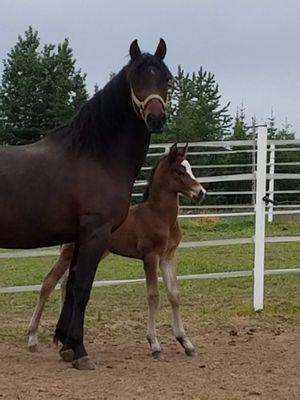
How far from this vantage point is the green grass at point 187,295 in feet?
22.1

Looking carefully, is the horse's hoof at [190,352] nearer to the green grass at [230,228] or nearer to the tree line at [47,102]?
the green grass at [230,228]

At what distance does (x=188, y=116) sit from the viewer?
32.5 m

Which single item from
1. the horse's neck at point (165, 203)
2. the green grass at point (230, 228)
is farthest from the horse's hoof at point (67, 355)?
the green grass at point (230, 228)

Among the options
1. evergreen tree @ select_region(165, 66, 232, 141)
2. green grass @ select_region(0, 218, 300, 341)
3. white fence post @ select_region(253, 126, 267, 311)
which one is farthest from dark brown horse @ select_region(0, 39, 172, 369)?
evergreen tree @ select_region(165, 66, 232, 141)

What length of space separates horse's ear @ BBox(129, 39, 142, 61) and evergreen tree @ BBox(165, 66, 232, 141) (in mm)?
20011

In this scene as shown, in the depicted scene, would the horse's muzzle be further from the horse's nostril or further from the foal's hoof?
the foal's hoof

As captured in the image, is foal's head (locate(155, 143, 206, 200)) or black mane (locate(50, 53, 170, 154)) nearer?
black mane (locate(50, 53, 170, 154))

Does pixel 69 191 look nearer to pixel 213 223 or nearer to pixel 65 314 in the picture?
pixel 65 314

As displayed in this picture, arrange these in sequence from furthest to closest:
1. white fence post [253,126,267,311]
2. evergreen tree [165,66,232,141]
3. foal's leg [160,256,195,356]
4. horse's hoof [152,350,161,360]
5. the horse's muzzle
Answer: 1. evergreen tree [165,66,232,141]
2. white fence post [253,126,267,311]
3. foal's leg [160,256,195,356]
4. horse's hoof [152,350,161,360]
5. the horse's muzzle

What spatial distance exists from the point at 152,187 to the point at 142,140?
2.50ft

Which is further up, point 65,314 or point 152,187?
point 152,187

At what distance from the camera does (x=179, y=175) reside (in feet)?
19.1

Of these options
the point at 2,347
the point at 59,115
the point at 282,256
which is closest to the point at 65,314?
the point at 2,347

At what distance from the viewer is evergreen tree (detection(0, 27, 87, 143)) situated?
30781mm
